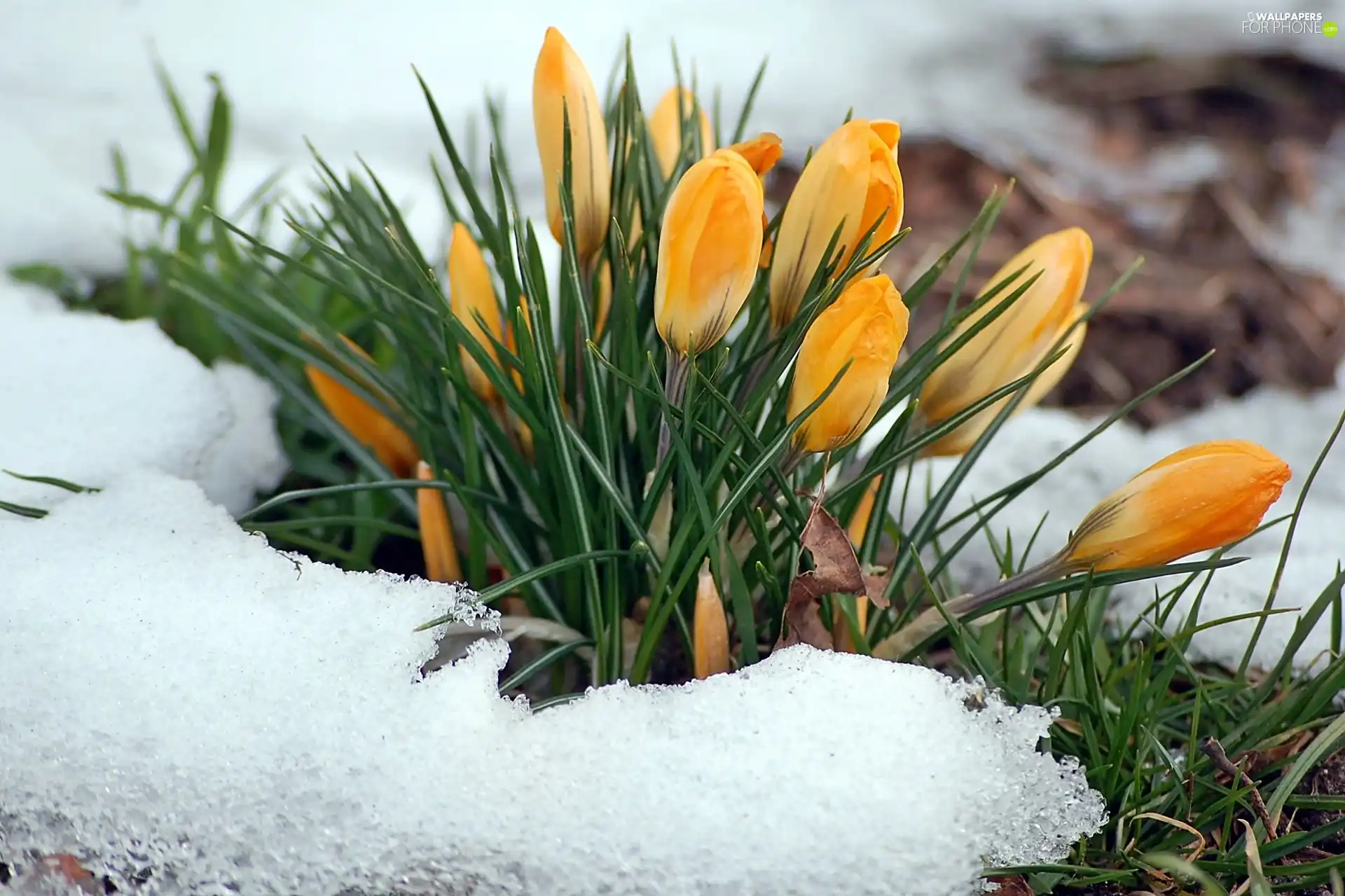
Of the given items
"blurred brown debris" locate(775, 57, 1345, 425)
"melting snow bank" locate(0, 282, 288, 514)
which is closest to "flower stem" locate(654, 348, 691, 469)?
"melting snow bank" locate(0, 282, 288, 514)

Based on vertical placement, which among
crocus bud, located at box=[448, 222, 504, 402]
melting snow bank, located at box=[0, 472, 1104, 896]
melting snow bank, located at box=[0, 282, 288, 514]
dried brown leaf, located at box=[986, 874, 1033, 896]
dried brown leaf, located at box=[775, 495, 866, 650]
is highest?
crocus bud, located at box=[448, 222, 504, 402]

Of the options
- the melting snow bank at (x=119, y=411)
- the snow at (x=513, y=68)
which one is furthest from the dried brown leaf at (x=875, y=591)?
the snow at (x=513, y=68)

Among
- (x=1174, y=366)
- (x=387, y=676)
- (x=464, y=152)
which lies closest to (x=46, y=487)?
(x=387, y=676)

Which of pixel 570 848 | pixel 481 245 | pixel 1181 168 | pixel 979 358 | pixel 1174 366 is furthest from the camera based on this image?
pixel 1181 168

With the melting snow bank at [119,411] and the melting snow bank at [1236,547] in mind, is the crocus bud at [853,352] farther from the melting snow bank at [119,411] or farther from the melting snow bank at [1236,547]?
the melting snow bank at [119,411]

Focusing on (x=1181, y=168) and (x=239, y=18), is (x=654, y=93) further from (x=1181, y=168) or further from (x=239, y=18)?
(x=1181, y=168)

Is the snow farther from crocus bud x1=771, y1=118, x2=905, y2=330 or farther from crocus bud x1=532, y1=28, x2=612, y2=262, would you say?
crocus bud x1=771, y1=118, x2=905, y2=330

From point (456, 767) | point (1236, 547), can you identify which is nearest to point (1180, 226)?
point (1236, 547)
